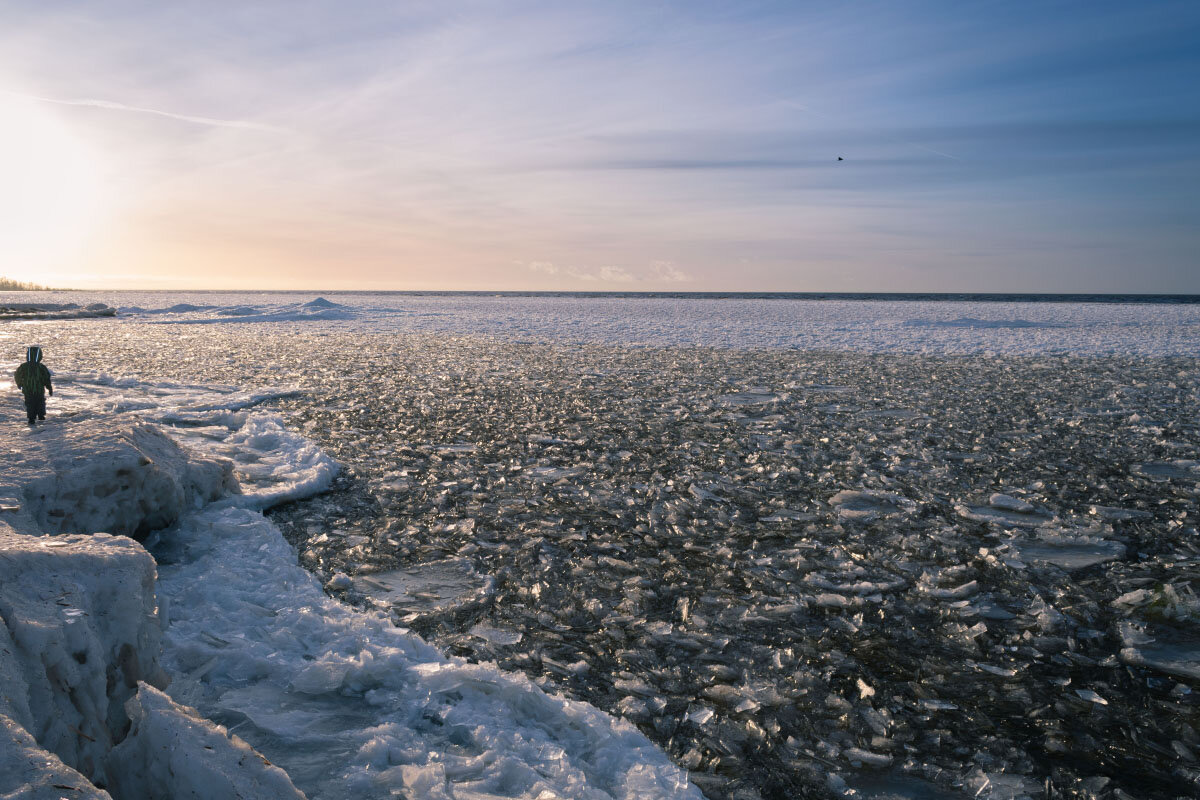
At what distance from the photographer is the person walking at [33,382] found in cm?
444

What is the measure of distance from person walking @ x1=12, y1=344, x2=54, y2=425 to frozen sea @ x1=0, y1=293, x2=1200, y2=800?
4.00 ft

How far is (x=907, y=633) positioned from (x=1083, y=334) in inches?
992

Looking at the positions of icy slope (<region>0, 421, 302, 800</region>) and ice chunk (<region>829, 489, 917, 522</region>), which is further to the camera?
ice chunk (<region>829, 489, 917, 522</region>)

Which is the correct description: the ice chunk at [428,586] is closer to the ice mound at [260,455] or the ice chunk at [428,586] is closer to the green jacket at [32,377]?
the ice mound at [260,455]

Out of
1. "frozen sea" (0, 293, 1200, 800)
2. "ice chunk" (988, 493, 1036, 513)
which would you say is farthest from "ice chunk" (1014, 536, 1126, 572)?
"ice chunk" (988, 493, 1036, 513)

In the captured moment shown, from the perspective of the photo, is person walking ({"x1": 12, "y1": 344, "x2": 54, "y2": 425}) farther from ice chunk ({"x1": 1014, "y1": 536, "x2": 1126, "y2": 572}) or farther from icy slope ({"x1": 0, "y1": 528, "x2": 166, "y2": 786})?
ice chunk ({"x1": 1014, "y1": 536, "x2": 1126, "y2": 572})

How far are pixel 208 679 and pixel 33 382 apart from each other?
280 centimetres

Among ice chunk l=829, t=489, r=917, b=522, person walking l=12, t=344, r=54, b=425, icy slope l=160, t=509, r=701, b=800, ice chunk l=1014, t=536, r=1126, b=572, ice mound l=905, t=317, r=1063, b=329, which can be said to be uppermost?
ice mound l=905, t=317, r=1063, b=329

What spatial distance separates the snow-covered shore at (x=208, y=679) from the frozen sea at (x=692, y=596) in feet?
0.07

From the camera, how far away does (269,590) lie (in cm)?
395

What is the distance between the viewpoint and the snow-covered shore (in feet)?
6.63

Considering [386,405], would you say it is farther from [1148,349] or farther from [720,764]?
[1148,349]

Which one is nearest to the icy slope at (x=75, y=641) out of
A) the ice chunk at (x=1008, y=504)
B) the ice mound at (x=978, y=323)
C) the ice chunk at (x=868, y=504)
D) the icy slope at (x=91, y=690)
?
the icy slope at (x=91, y=690)

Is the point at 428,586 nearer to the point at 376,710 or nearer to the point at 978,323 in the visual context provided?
the point at 376,710
